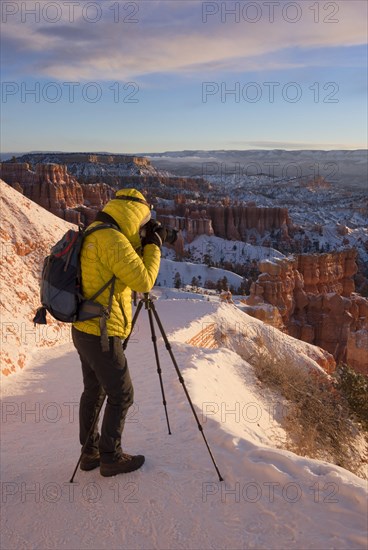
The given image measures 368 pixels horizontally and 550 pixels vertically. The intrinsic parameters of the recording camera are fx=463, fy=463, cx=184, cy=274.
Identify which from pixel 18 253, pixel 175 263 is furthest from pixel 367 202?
pixel 18 253

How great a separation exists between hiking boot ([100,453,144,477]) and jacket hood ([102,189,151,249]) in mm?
1795

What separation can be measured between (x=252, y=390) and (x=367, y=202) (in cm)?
13255

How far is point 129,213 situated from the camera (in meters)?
3.66

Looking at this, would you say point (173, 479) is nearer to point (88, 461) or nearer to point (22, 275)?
point (88, 461)

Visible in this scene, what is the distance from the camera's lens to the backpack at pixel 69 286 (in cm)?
347

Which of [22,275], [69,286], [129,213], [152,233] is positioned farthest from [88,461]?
[22,275]

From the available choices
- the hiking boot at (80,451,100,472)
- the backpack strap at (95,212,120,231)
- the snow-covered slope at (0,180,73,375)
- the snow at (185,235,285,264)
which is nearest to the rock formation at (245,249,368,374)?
the snow-covered slope at (0,180,73,375)

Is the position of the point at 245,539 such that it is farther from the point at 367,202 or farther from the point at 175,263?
the point at 367,202

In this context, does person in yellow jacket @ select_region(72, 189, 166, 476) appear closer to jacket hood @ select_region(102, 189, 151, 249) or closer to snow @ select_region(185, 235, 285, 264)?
jacket hood @ select_region(102, 189, 151, 249)

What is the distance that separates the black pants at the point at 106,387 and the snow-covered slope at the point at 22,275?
169 inches

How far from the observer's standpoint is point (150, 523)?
3318 millimetres

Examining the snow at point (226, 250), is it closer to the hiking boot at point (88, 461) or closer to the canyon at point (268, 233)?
the canyon at point (268, 233)

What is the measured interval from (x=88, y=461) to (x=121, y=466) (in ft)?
1.15

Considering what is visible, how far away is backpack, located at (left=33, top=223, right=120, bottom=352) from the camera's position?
3473 mm
